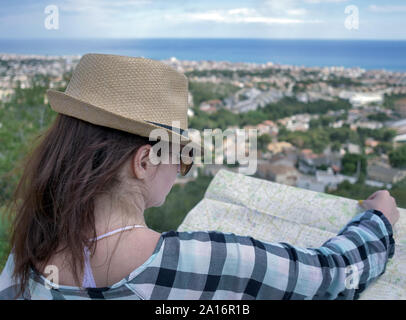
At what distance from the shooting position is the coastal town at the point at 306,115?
2.68 meters

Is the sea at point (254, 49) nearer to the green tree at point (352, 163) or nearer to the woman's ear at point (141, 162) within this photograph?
the green tree at point (352, 163)

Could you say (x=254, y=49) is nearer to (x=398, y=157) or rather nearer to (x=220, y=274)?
(x=398, y=157)

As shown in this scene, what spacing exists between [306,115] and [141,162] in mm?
4887

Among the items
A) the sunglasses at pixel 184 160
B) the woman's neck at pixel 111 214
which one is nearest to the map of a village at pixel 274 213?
the sunglasses at pixel 184 160

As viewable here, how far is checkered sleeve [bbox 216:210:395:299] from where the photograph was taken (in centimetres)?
75

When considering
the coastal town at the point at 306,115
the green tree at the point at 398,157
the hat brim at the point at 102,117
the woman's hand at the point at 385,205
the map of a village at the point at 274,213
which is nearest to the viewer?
the hat brim at the point at 102,117

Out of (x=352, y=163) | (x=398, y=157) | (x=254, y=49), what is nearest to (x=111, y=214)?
(x=398, y=157)

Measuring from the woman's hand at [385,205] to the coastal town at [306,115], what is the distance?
69 centimetres

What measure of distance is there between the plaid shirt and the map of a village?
14.1 inches

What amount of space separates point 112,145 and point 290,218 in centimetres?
79

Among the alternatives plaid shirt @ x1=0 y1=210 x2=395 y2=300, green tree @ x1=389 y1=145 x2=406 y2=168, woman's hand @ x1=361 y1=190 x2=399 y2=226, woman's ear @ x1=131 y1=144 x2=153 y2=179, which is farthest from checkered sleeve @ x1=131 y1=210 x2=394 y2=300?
green tree @ x1=389 y1=145 x2=406 y2=168
